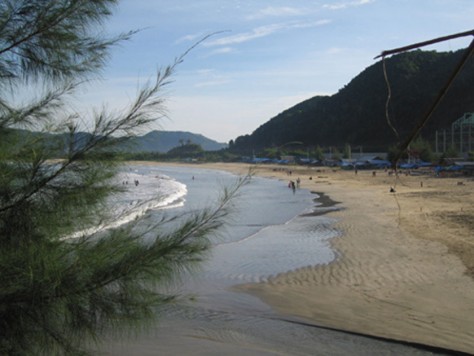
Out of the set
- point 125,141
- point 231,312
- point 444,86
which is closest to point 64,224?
point 125,141

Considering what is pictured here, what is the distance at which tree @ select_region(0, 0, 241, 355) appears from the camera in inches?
101

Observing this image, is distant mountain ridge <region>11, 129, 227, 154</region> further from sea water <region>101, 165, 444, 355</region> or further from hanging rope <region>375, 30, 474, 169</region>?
hanging rope <region>375, 30, 474, 169</region>

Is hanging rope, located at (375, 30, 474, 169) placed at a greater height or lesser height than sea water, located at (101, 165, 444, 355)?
greater

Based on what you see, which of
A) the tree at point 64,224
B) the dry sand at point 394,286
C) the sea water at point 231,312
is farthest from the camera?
the dry sand at point 394,286

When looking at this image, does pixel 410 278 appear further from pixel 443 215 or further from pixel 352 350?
pixel 443 215

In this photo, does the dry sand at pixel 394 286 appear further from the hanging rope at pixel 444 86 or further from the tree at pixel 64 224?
the hanging rope at pixel 444 86

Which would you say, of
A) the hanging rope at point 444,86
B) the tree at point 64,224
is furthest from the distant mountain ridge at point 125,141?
the hanging rope at point 444,86

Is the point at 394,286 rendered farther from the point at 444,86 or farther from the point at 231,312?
the point at 444,86

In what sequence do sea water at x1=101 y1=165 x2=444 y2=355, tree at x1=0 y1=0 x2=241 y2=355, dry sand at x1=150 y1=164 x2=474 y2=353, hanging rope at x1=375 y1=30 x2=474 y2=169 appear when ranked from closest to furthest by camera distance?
1. hanging rope at x1=375 y1=30 x2=474 y2=169
2. tree at x1=0 y1=0 x2=241 y2=355
3. sea water at x1=101 y1=165 x2=444 y2=355
4. dry sand at x1=150 y1=164 x2=474 y2=353

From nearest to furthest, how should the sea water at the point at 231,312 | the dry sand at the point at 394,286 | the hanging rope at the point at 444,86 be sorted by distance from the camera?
1. the hanging rope at the point at 444,86
2. the sea water at the point at 231,312
3. the dry sand at the point at 394,286

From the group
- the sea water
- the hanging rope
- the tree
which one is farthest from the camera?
the sea water

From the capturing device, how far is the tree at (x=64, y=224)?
8.39ft

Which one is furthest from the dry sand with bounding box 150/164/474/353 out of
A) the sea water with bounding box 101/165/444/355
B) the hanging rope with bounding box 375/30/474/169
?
the hanging rope with bounding box 375/30/474/169

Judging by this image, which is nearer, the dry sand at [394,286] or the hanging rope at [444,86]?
the hanging rope at [444,86]
